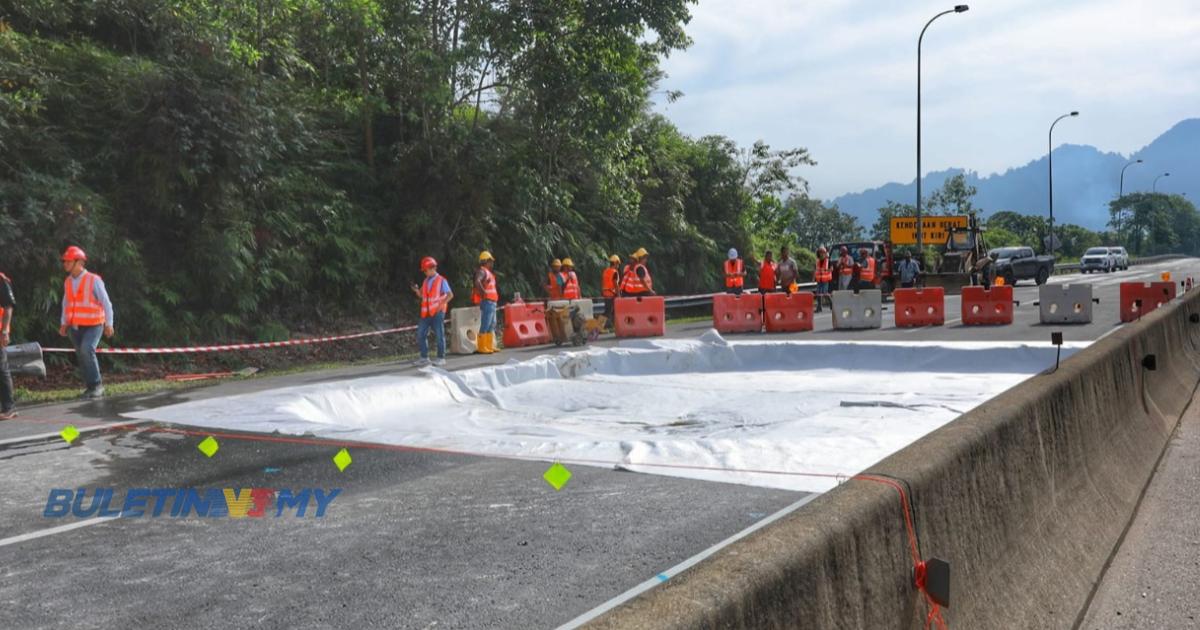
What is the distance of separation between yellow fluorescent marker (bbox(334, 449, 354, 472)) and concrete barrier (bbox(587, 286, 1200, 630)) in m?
4.96

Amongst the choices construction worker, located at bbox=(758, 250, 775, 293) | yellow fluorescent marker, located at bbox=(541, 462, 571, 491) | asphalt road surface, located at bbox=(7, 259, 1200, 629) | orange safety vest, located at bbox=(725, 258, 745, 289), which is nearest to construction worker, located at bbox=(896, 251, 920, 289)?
construction worker, located at bbox=(758, 250, 775, 293)

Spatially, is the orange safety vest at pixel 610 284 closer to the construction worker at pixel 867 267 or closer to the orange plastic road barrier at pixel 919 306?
the orange plastic road barrier at pixel 919 306

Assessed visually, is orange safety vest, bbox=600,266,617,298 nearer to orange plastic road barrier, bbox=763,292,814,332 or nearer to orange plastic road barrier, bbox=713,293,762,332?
orange plastic road barrier, bbox=713,293,762,332

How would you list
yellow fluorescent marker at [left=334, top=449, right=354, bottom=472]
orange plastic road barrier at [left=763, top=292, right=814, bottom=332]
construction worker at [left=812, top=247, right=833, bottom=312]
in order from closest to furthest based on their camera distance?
yellow fluorescent marker at [left=334, top=449, right=354, bottom=472] < orange plastic road barrier at [left=763, top=292, right=814, bottom=332] < construction worker at [left=812, top=247, right=833, bottom=312]

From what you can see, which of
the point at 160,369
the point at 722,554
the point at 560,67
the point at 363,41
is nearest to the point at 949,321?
the point at 560,67

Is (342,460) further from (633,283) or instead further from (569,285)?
(633,283)

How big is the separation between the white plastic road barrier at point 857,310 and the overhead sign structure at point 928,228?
2108 centimetres

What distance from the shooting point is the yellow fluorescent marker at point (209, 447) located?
8.14m

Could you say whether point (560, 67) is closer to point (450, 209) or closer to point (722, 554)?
point (450, 209)

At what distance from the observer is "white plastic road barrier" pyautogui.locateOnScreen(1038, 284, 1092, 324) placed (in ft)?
64.7

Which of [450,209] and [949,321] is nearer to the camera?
[949,321]

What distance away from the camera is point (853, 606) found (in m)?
2.63

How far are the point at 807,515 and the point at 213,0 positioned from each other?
813 inches

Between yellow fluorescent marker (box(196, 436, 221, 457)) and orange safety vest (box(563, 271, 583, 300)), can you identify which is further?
orange safety vest (box(563, 271, 583, 300))
